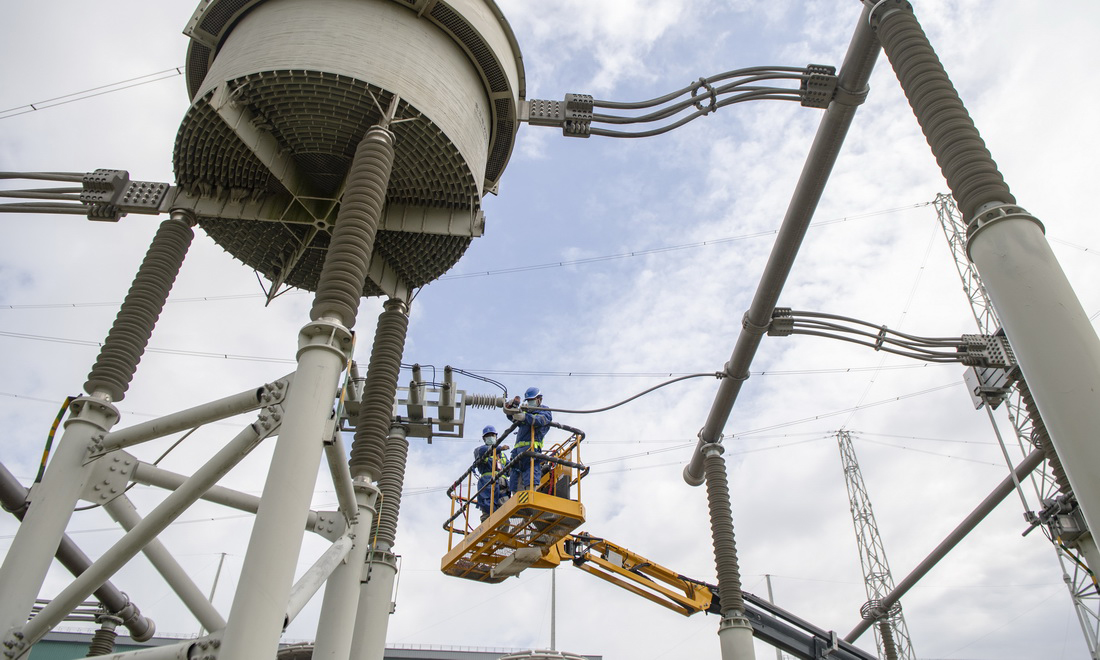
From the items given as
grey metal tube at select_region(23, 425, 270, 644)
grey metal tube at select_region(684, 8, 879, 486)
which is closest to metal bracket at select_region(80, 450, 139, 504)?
grey metal tube at select_region(23, 425, 270, 644)

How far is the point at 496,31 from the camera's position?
12695 millimetres

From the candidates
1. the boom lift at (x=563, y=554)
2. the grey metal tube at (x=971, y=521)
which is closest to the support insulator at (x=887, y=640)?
the grey metal tube at (x=971, y=521)

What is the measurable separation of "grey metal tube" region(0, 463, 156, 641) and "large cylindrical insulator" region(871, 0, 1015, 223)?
12837 mm

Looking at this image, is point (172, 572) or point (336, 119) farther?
point (336, 119)

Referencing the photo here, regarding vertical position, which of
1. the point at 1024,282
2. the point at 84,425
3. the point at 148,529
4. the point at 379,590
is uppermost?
the point at 84,425

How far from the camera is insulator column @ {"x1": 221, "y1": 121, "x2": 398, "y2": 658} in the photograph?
6.81m

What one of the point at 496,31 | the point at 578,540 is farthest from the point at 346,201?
the point at 578,540

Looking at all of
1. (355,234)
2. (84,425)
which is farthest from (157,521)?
(355,234)

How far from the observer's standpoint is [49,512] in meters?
9.08

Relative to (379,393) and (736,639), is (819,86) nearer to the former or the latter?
(379,393)

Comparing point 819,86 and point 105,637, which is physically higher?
point 819,86

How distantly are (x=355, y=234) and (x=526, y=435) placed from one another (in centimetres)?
710

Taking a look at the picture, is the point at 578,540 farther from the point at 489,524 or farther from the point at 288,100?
the point at 288,100

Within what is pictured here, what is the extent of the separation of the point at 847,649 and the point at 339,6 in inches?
765
